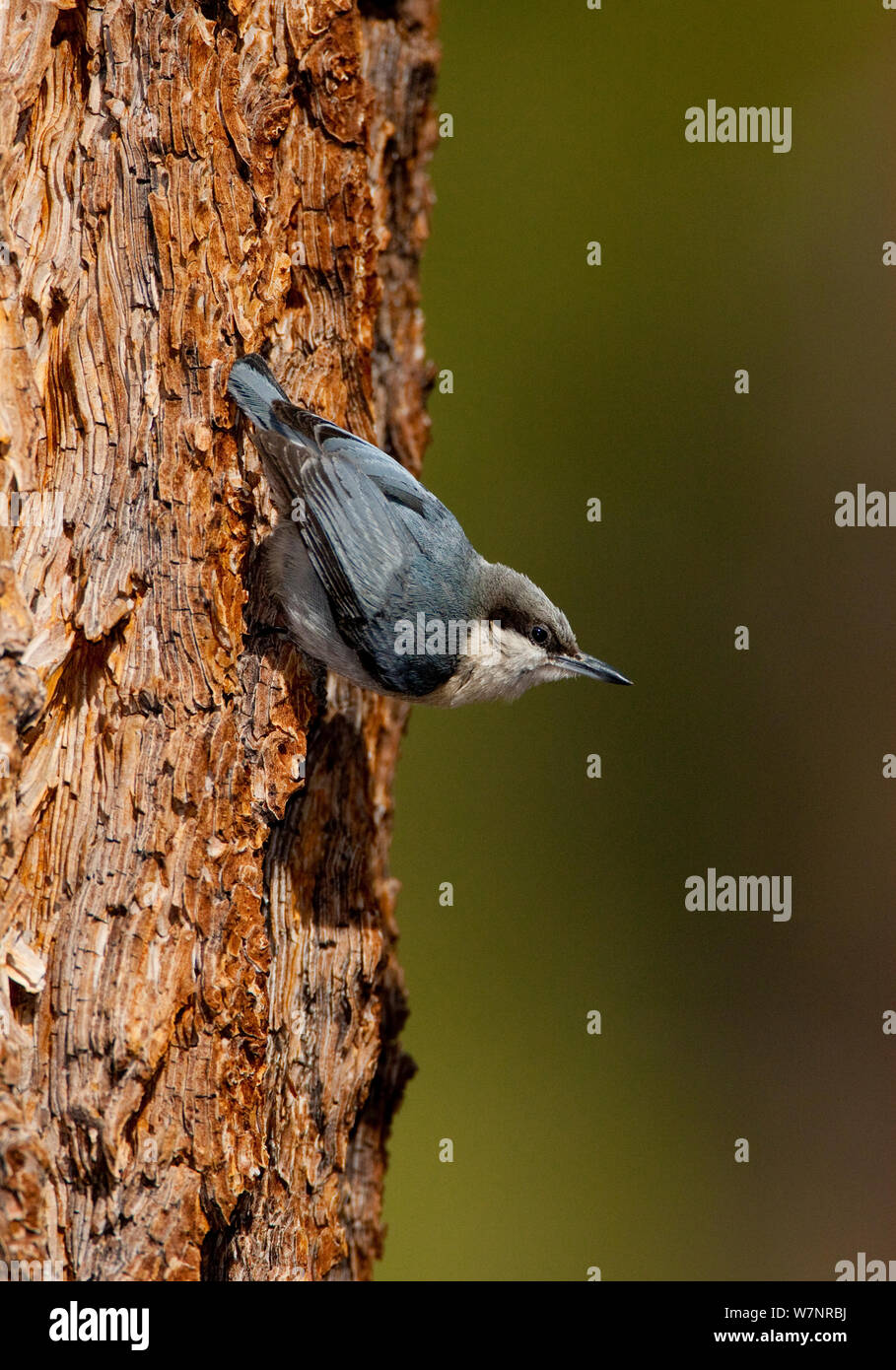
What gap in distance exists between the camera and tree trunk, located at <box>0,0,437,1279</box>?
1.82m

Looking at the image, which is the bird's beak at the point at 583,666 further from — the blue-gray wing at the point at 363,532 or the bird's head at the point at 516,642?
the blue-gray wing at the point at 363,532

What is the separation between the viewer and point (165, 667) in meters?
2.04

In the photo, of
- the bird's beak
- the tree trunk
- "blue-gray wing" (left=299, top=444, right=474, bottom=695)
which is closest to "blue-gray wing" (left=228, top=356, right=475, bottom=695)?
"blue-gray wing" (left=299, top=444, right=474, bottom=695)

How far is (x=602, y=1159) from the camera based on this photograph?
4078mm

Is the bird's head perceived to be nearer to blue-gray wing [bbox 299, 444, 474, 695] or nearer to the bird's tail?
blue-gray wing [bbox 299, 444, 474, 695]

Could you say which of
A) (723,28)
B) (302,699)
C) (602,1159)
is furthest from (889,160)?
(602,1159)

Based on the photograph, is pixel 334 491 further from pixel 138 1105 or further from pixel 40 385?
pixel 138 1105

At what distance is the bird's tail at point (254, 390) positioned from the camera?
2.18 m

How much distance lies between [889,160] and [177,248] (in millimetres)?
3219

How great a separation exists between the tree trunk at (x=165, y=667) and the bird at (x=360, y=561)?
0.08 metres

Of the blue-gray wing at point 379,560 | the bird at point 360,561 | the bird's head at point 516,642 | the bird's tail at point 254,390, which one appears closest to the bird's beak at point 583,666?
the bird's head at point 516,642

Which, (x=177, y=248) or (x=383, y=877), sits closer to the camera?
(x=177, y=248)

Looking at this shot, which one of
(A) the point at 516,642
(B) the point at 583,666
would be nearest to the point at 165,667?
(A) the point at 516,642

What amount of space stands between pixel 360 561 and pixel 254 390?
17.1 inches
